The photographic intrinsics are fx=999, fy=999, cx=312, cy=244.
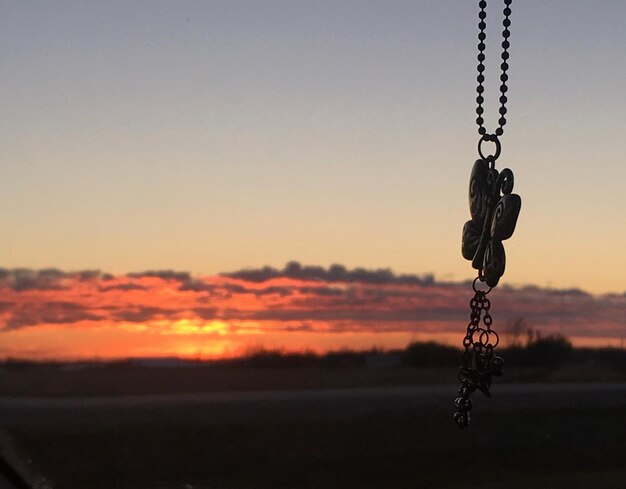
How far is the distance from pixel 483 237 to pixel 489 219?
0.16 ft

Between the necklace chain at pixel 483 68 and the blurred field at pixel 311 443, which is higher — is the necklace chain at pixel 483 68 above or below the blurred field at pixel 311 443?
above

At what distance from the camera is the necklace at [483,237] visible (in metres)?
2.49

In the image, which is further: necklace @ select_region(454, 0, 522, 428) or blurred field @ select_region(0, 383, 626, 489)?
blurred field @ select_region(0, 383, 626, 489)

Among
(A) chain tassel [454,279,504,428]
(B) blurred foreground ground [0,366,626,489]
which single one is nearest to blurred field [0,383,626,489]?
(B) blurred foreground ground [0,366,626,489]

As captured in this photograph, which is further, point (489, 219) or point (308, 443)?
point (308, 443)

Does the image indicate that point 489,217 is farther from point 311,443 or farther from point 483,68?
point 311,443

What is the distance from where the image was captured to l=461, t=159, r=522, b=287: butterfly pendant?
7.93 feet

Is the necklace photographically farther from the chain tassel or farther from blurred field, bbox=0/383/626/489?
blurred field, bbox=0/383/626/489

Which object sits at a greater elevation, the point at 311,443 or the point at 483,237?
the point at 483,237

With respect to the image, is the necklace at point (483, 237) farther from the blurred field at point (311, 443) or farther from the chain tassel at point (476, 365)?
the blurred field at point (311, 443)

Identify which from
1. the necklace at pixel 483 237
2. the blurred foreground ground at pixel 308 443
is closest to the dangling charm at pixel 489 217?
the necklace at pixel 483 237

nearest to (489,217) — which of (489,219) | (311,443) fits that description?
(489,219)

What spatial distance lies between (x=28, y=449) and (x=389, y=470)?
2.98 m

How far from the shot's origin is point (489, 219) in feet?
8.35
